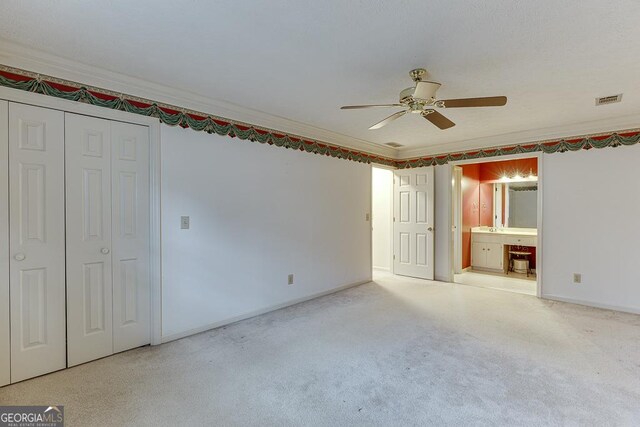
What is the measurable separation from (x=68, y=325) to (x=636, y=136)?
6189 millimetres

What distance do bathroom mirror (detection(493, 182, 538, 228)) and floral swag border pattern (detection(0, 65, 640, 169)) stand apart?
1.74m

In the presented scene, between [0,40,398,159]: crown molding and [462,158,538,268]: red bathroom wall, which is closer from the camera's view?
[0,40,398,159]: crown molding

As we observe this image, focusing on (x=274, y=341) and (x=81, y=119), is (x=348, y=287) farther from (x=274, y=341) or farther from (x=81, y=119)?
(x=81, y=119)

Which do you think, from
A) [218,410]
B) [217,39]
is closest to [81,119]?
[217,39]

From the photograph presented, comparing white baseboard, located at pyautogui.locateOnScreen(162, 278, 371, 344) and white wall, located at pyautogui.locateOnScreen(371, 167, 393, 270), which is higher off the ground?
white wall, located at pyautogui.locateOnScreen(371, 167, 393, 270)

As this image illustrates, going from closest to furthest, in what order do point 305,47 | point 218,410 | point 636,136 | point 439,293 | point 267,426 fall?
point 267,426 < point 218,410 < point 305,47 < point 636,136 < point 439,293

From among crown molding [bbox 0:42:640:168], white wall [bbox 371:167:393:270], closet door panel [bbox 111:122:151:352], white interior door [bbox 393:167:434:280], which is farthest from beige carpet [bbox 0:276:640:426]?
white wall [bbox 371:167:393:270]

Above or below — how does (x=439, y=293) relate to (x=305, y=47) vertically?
below

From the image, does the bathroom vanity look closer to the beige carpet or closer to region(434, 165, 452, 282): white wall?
region(434, 165, 452, 282): white wall

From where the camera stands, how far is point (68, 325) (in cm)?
251

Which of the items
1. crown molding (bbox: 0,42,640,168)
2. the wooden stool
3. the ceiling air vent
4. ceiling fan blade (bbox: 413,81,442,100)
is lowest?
the wooden stool

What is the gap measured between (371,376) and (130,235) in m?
2.36

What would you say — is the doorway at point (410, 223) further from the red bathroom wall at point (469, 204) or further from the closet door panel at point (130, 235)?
the closet door panel at point (130, 235)

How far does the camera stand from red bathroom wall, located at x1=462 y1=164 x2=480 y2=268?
6.16 metres
